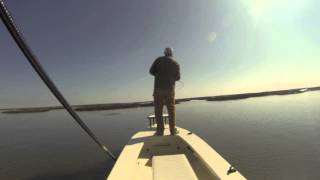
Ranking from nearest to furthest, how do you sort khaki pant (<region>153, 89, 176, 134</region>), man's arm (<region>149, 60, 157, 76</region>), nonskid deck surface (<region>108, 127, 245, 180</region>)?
1. nonskid deck surface (<region>108, 127, 245, 180</region>)
2. khaki pant (<region>153, 89, 176, 134</region>)
3. man's arm (<region>149, 60, 157, 76</region>)

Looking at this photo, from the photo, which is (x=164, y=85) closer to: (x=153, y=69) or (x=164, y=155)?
(x=153, y=69)

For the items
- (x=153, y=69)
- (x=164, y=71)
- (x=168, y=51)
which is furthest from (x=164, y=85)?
(x=168, y=51)

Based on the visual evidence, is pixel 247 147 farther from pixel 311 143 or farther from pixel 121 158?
pixel 121 158

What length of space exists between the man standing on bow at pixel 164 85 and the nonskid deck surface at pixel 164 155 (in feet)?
1.52

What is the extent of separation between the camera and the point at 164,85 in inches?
337

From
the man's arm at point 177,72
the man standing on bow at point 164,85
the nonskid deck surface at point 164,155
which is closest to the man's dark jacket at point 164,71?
the man standing on bow at point 164,85

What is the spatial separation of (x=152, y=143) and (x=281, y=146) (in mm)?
11425

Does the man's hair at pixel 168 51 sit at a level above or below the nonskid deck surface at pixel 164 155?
above

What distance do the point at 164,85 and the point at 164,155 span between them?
2.45 metres

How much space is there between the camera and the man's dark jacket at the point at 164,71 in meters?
8.58

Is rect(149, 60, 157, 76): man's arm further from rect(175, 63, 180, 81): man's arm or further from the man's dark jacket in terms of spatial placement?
rect(175, 63, 180, 81): man's arm

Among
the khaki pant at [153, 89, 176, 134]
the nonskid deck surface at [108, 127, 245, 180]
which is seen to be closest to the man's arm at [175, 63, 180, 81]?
the khaki pant at [153, 89, 176, 134]

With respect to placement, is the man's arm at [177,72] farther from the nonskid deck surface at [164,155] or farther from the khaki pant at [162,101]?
the nonskid deck surface at [164,155]

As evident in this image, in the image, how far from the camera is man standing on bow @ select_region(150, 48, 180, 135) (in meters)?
8.52
